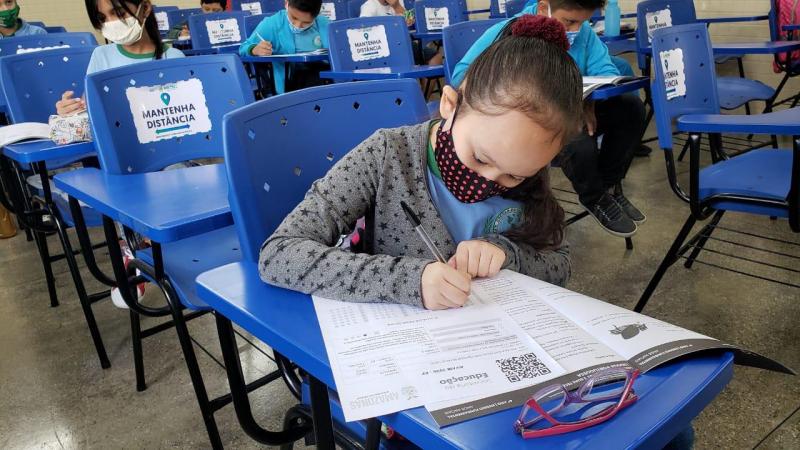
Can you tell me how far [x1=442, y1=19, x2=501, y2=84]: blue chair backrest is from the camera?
260 cm

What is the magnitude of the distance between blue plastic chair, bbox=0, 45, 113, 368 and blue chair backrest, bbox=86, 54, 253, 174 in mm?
413

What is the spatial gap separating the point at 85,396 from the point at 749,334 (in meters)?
2.00

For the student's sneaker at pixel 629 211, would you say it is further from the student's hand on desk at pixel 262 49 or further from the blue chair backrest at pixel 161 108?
the student's hand on desk at pixel 262 49

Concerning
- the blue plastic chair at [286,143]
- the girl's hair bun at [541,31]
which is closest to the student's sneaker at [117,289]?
the blue plastic chair at [286,143]

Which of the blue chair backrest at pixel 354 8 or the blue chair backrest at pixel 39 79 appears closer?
the blue chair backrest at pixel 39 79

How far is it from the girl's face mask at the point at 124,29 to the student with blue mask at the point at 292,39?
61.9 inches

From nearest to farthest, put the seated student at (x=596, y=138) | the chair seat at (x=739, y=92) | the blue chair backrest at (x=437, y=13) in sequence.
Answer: the seated student at (x=596, y=138) → the chair seat at (x=739, y=92) → the blue chair backrest at (x=437, y=13)

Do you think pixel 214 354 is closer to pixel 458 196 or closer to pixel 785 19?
pixel 458 196

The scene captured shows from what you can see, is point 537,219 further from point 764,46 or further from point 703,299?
point 764,46

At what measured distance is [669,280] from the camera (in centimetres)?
232

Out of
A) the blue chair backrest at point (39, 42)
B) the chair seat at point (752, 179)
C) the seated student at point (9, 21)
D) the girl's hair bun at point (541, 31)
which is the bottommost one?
the chair seat at point (752, 179)

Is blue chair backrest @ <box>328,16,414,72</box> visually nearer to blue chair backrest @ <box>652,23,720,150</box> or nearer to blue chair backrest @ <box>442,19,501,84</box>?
blue chair backrest @ <box>442,19,501,84</box>

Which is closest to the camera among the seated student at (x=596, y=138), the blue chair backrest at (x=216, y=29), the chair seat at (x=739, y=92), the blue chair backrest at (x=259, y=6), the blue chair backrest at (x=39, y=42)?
the seated student at (x=596, y=138)

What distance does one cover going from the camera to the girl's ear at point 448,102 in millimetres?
899
